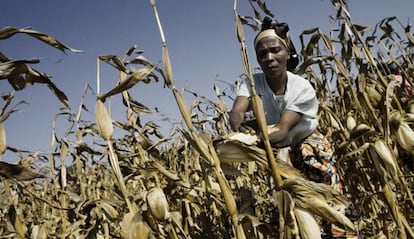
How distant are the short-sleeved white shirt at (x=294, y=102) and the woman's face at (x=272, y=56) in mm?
94

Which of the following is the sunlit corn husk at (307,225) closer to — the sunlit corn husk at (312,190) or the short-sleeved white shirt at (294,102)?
the sunlit corn husk at (312,190)

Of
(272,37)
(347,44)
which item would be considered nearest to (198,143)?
(272,37)

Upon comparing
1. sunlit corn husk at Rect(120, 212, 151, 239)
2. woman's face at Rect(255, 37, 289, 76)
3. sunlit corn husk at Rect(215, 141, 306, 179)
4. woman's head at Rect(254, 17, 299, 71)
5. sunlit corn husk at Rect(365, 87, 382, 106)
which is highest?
woman's head at Rect(254, 17, 299, 71)

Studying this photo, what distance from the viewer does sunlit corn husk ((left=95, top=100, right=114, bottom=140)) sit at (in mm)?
1072

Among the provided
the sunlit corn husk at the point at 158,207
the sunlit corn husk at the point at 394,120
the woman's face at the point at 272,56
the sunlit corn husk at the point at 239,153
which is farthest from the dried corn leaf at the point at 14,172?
the woman's face at the point at 272,56

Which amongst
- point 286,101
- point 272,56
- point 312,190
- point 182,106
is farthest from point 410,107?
point 182,106

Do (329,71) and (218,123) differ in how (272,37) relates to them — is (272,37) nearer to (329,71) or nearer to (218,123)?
(329,71)

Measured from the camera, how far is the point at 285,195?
88cm

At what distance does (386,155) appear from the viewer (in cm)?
115

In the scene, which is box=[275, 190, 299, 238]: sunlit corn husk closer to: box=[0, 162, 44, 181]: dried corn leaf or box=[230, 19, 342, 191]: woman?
box=[0, 162, 44, 181]: dried corn leaf

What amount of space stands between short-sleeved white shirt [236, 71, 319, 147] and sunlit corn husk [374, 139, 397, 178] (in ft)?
1.58

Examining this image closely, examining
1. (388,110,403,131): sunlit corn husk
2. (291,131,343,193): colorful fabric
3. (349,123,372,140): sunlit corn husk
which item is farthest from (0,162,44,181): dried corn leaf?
(291,131,343,193): colorful fabric

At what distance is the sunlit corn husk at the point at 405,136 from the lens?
1212 mm

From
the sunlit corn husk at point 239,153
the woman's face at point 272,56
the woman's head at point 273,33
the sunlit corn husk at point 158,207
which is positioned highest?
the woman's head at point 273,33
